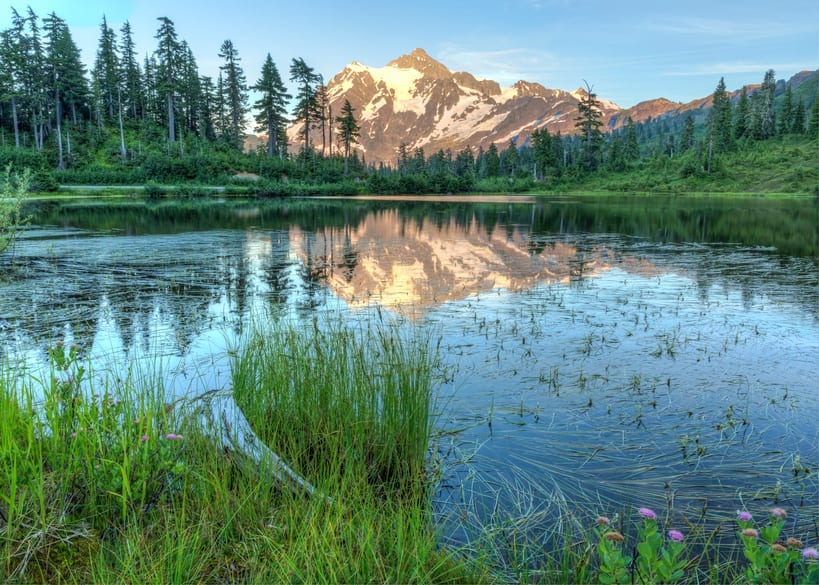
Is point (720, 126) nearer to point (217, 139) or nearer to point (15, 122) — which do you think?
point (217, 139)

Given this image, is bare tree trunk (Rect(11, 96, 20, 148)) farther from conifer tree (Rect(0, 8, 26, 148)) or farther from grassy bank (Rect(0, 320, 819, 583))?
grassy bank (Rect(0, 320, 819, 583))

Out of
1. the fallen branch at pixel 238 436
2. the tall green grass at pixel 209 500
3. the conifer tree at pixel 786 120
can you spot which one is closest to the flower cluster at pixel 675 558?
the tall green grass at pixel 209 500

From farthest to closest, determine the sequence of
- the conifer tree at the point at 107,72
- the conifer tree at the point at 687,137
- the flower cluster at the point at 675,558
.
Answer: the conifer tree at the point at 687,137 < the conifer tree at the point at 107,72 < the flower cluster at the point at 675,558

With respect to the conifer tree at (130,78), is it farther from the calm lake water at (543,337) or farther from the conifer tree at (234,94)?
the calm lake water at (543,337)

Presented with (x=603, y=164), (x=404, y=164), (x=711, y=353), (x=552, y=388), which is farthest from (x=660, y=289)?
(x=404, y=164)

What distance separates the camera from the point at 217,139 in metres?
71.5

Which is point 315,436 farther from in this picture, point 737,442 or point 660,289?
point 660,289

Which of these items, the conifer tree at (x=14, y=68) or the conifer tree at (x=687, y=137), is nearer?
the conifer tree at (x=14, y=68)

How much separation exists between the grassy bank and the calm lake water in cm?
33

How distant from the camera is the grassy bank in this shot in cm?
262

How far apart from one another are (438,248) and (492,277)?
5.67 m

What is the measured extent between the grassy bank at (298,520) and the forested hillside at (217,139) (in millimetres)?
48017

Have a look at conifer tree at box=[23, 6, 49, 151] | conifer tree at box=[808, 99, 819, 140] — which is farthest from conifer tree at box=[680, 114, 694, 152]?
conifer tree at box=[23, 6, 49, 151]

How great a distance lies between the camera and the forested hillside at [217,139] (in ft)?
180
